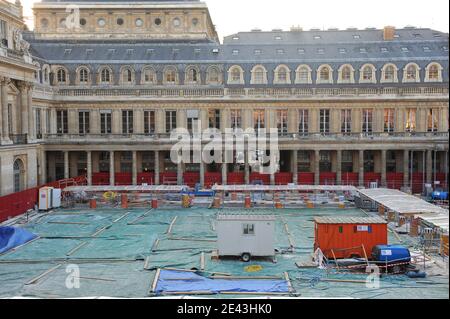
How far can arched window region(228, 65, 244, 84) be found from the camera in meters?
65.9

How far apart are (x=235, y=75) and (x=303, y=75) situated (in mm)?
8018

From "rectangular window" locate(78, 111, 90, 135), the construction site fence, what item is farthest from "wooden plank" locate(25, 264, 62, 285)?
"rectangular window" locate(78, 111, 90, 135)

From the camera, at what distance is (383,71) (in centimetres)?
6531

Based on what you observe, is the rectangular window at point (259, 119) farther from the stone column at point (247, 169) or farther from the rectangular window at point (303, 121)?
the rectangular window at point (303, 121)

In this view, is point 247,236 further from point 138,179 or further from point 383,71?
point 383,71

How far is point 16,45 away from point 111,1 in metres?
26.4

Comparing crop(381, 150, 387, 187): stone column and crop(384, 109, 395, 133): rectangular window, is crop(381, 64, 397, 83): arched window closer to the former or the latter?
crop(384, 109, 395, 133): rectangular window

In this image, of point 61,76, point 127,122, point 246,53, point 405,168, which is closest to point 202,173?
point 127,122

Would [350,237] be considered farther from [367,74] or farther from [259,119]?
[367,74]

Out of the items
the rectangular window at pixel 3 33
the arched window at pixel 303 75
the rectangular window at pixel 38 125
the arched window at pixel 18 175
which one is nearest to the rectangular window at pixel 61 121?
the rectangular window at pixel 38 125

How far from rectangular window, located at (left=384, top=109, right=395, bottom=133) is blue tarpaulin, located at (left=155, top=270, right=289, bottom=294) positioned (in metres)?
42.9

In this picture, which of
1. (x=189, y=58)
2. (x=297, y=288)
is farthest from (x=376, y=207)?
(x=189, y=58)

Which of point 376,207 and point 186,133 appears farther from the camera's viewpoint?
point 186,133

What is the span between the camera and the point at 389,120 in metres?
64.2
